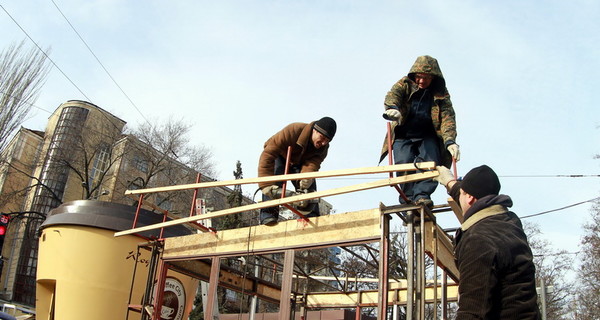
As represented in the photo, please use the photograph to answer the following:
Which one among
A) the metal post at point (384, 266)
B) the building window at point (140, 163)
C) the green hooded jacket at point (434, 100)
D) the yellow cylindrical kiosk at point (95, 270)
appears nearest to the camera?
the metal post at point (384, 266)

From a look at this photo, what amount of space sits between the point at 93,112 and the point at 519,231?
38256 mm

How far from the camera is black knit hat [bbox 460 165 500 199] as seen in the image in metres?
3.45

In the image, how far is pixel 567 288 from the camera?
27844 millimetres

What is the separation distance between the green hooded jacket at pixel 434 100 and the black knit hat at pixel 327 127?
63cm

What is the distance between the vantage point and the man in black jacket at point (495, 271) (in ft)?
9.48

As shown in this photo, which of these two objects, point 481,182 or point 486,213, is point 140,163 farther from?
point 486,213

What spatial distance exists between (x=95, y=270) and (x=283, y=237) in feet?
12.1

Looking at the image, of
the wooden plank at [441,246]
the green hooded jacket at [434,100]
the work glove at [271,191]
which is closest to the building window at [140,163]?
the work glove at [271,191]

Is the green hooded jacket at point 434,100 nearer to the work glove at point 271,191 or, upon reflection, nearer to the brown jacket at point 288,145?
the brown jacket at point 288,145

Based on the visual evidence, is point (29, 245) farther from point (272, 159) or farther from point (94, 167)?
point (272, 159)

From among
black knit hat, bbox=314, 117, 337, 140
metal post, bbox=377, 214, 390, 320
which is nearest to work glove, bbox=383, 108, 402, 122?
black knit hat, bbox=314, 117, 337, 140

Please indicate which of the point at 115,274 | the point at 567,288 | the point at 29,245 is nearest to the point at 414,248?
the point at 115,274

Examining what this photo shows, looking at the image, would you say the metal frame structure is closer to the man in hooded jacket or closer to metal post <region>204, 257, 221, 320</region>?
metal post <region>204, 257, 221, 320</region>

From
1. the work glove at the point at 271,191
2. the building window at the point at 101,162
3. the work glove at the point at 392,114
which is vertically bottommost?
the work glove at the point at 271,191
